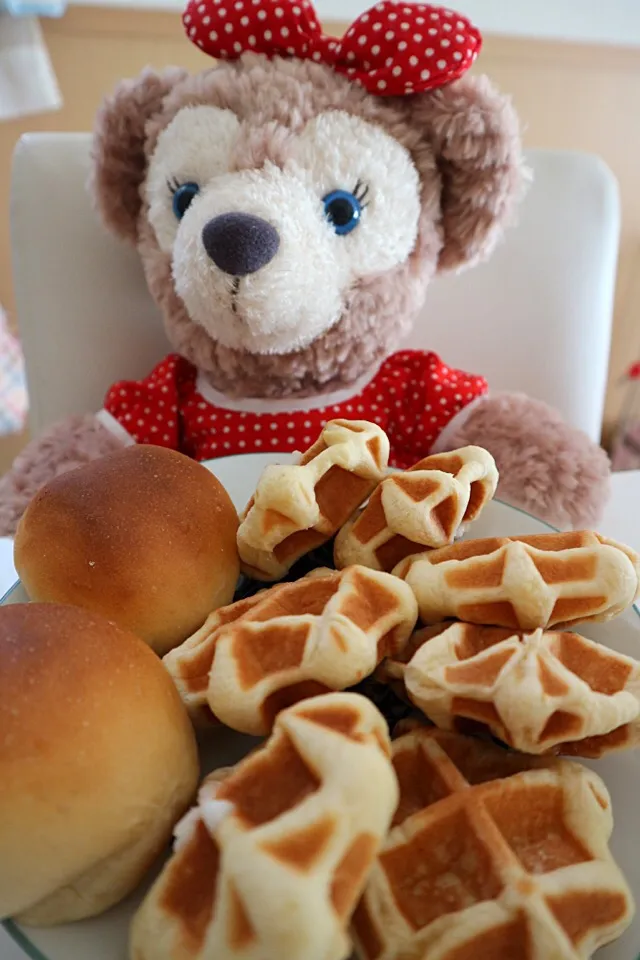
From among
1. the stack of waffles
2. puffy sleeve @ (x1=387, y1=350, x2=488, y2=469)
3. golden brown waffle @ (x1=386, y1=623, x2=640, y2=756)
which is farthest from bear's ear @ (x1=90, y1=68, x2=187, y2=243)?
golden brown waffle @ (x1=386, y1=623, x2=640, y2=756)

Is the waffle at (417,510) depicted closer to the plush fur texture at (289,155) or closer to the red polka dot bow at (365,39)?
the plush fur texture at (289,155)

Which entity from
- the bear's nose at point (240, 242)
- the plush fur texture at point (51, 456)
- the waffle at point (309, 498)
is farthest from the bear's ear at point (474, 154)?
the plush fur texture at point (51, 456)

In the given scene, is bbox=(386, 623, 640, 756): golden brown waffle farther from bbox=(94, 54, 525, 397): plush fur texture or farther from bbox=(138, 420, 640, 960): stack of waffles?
bbox=(94, 54, 525, 397): plush fur texture

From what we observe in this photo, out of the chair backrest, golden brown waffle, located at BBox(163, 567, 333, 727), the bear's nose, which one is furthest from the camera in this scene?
the chair backrest

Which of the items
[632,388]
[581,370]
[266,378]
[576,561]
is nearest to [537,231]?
[581,370]

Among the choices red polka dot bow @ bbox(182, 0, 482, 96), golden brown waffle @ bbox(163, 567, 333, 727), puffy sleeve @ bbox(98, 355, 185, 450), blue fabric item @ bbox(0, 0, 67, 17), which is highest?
blue fabric item @ bbox(0, 0, 67, 17)
